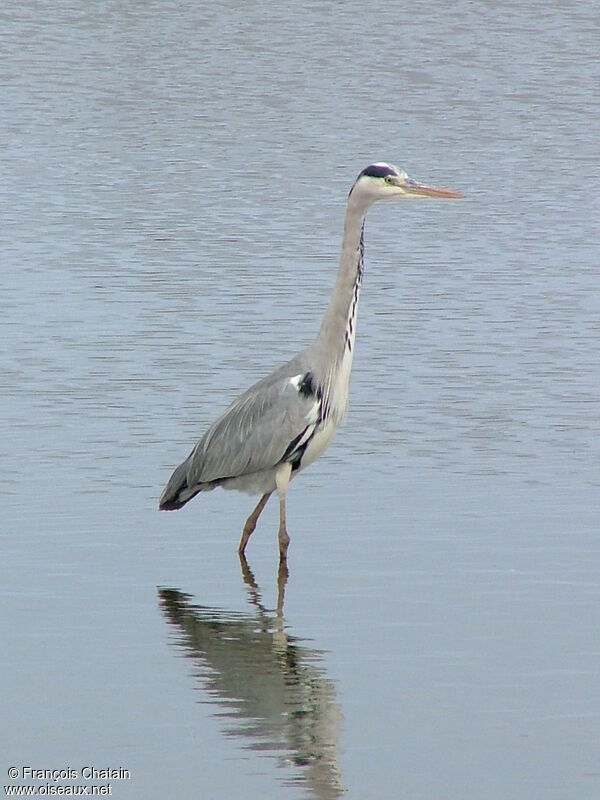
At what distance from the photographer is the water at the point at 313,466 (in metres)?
6.83

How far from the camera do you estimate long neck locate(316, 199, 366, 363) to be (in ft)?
30.9

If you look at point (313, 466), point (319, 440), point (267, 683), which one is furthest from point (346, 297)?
point (267, 683)

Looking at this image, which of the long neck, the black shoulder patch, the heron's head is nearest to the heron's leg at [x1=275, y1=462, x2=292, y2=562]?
the black shoulder patch

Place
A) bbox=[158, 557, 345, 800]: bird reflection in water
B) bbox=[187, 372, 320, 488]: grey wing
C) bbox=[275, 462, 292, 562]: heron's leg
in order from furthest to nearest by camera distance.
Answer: bbox=[187, 372, 320, 488]: grey wing
bbox=[275, 462, 292, 562]: heron's leg
bbox=[158, 557, 345, 800]: bird reflection in water

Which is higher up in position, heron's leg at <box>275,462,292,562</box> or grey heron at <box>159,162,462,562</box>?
grey heron at <box>159,162,462,562</box>

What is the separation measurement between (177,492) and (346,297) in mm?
1209

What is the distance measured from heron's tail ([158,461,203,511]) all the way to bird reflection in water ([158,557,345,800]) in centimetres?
81

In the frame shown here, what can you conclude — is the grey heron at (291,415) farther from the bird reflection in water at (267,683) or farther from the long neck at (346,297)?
the bird reflection in water at (267,683)

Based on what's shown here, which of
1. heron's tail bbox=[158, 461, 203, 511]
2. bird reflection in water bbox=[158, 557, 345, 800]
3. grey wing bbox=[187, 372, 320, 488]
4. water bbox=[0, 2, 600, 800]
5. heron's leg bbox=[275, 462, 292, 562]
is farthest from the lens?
heron's tail bbox=[158, 461, 203, 511]

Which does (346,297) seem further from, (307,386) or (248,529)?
(248,529)

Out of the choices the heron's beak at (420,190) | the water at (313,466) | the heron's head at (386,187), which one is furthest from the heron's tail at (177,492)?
the heron's beak at (420,190)

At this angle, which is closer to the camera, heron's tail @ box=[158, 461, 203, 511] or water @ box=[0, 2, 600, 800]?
water @ box=[0, 2, 600, 800]

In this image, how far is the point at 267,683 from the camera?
742 centimetres

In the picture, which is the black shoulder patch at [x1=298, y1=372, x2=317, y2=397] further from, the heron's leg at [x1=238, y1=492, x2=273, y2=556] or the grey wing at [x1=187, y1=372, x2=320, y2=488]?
the heron's leg at [x1=238, y1=492, x2=273, y2=556]
